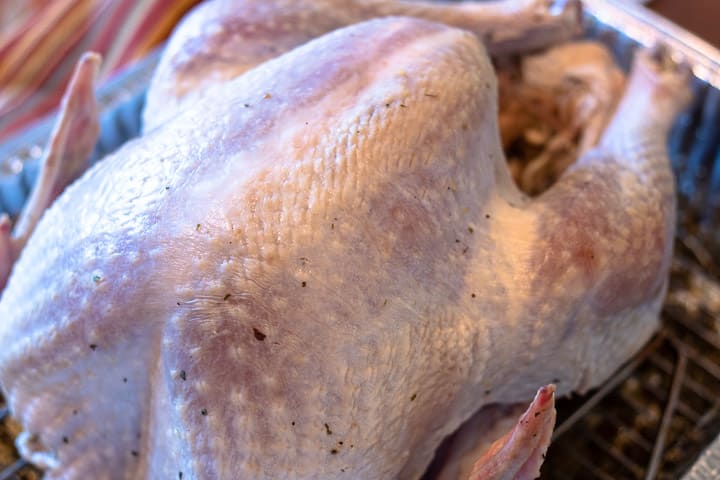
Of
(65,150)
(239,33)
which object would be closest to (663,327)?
(239,33)

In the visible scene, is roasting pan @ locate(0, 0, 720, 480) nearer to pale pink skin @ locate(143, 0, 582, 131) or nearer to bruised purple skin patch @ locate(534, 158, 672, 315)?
bruised purple skin patch @ locate(534, 158, 672, 315)

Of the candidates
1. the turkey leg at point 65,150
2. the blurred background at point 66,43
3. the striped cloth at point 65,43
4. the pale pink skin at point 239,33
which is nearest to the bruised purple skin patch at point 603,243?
the pale pink skin at point 239,33

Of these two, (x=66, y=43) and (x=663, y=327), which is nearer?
(x=663, y=327)

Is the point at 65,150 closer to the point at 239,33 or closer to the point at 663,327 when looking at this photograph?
the point at 239,33

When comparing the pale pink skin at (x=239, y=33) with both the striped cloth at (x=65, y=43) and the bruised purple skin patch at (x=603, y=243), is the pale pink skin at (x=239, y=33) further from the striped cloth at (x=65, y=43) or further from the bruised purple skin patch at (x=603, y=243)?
the striped cloth at (x=65, y=43)

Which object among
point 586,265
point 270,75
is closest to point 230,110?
point 270,75

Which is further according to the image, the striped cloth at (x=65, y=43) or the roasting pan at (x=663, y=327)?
the striped cloth at (x=65, y=43)

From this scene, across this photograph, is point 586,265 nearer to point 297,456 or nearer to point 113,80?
point 297,456
